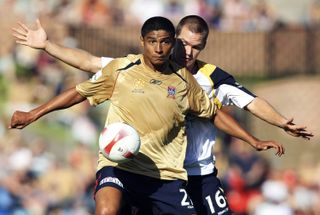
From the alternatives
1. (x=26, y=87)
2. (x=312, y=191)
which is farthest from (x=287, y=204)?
(x=26, y=87)

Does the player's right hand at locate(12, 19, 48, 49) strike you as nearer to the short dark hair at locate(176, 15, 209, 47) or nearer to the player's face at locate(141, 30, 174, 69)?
the player's face at locate(141, 30, 174, 69)

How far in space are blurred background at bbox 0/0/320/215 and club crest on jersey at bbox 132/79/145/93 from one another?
736cm

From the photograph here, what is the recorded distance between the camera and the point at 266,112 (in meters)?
10.7

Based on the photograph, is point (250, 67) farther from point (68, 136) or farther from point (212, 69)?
point (212, 69)

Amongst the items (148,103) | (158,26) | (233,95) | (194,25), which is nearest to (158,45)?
(158,26)

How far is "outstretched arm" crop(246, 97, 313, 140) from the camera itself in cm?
1042

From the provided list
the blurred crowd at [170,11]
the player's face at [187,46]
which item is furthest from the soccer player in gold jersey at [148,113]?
the blurred crowd at [170,11]

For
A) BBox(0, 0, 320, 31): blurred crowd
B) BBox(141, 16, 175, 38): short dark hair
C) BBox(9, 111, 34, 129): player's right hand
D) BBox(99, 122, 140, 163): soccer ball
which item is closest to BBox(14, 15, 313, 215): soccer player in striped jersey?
BBox(141, 16, 175, 38): short dark hair

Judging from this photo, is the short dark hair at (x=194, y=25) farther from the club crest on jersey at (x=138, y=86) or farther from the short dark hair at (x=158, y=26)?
the club crest on jersey at (x=138, y=86)

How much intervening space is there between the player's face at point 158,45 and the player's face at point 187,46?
0.47 m

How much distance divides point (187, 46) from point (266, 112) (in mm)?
980

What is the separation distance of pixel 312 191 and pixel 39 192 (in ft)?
13.9

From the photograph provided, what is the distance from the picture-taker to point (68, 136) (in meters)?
18.8

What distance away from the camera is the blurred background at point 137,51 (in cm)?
1761
